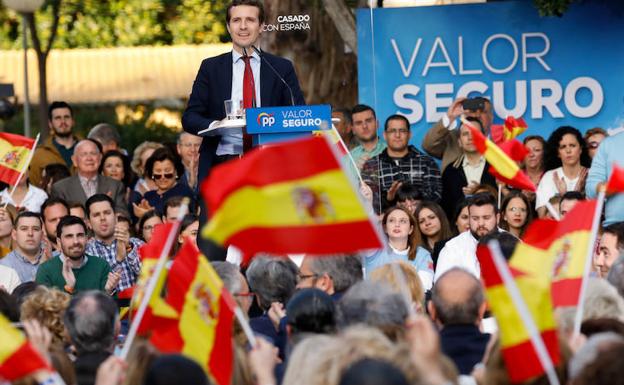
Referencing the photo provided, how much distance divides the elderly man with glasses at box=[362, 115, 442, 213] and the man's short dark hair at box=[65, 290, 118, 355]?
6.66 metres

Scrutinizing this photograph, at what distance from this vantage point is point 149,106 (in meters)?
31.6

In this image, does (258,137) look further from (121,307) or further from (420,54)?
(420,54)

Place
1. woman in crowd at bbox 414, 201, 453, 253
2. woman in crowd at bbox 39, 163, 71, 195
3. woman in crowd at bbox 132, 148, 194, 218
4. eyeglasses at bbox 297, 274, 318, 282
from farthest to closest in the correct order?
1. woman in crowd at bbox 39, 163, 71, 195
2. woman in crowd at bbox 132, 148, 194, 218
3. woman in crowd at bbox 414, 201, 453, 253
4. eyeglasses at bbox 297, 274, 318, 282

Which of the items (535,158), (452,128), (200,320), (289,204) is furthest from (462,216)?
(289,204)

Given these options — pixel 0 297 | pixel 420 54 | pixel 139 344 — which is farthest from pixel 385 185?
pixel 139 344

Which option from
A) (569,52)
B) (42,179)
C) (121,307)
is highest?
(569,52)

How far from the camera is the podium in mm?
9945

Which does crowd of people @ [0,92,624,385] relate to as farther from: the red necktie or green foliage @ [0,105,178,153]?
green foliage @ [0,105,178,153]

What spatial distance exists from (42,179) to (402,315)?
28.0 feet

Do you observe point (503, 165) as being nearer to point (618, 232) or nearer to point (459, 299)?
point (618, 232)

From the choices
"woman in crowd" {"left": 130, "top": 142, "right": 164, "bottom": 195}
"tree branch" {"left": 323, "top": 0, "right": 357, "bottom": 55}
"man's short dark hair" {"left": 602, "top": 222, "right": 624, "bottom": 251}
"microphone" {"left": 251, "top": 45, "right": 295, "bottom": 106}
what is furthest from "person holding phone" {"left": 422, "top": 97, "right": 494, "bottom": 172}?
"man's short dark hair" {"left": 602, "top": 222, "right": 624, "bottom": 251}

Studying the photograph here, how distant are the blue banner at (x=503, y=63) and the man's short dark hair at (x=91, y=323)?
306 inches

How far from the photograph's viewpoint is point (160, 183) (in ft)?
46.1

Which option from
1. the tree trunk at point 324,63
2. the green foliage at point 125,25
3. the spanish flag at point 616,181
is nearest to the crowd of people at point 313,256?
the spanish flag at point 616,181
